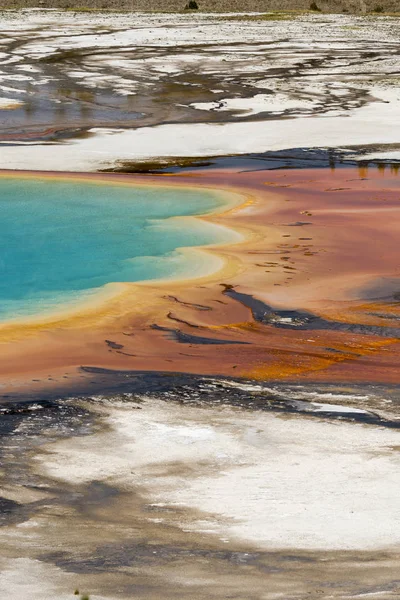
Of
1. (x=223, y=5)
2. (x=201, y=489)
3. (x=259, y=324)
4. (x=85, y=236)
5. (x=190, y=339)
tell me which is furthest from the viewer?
(x=223, y=5)

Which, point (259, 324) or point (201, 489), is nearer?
point (201, 489)

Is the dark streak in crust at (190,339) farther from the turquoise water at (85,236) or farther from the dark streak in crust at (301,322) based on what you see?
the turquoise water at (85,236)

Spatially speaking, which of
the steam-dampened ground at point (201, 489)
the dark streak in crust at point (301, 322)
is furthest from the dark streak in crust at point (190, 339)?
the dark streak in crust at point (301, 322)

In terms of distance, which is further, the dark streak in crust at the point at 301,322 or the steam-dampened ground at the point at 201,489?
the dark streak in crust at the point at 301,322

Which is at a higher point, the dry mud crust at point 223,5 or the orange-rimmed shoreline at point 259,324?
the dry mud crust at point 223,5

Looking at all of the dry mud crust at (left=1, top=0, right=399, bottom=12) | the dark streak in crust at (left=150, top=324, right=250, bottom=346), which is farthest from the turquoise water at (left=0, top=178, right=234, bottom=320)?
the dry mud crust at (left=1, top=0, right=399, bottom=12)

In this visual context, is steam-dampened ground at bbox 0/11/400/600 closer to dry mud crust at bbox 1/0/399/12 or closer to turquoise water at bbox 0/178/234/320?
turquoise water at bbox 0/178/234/320

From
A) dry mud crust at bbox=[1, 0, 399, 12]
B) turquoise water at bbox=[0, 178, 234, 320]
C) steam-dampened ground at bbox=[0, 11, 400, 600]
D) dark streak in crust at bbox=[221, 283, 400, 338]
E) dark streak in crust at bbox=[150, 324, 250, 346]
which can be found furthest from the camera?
dry mud crust at bbox=[1, 0, 399, 12]

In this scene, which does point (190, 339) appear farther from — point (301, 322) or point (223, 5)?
point (223, 5)

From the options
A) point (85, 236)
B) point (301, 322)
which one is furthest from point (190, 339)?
point (85, 236)

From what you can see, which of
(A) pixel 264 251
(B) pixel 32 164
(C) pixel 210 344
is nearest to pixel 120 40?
(B) pixel 32 164
